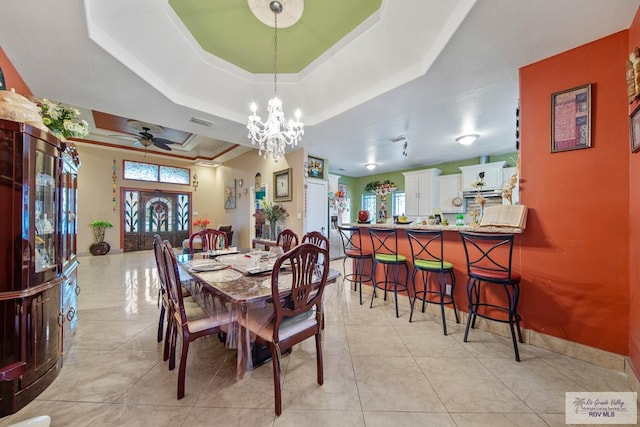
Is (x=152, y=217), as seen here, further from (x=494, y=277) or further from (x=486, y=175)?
(x=486, y=175)

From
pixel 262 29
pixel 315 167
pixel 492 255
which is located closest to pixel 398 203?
pixel 315 167

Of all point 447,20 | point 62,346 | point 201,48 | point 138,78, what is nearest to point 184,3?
point 201,48

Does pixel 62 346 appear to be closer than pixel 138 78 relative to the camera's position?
Yes

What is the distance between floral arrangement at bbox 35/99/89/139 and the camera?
192 cm

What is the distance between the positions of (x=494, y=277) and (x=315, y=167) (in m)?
4.21

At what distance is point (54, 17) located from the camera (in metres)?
1.75

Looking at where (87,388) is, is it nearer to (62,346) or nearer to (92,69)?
(62,346)

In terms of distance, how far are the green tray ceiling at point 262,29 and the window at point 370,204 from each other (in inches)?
229

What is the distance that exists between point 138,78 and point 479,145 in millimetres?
5800

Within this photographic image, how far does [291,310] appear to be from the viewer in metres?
1.52

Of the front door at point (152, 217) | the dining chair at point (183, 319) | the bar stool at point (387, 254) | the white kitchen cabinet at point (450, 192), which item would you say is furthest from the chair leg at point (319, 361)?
the front door at point (152, 217)

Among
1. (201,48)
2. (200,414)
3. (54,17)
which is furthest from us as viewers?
(201,48)

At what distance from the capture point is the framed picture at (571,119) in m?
1.92

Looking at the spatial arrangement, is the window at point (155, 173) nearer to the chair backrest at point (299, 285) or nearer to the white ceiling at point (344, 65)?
the white ceiling at point (344, 65)
